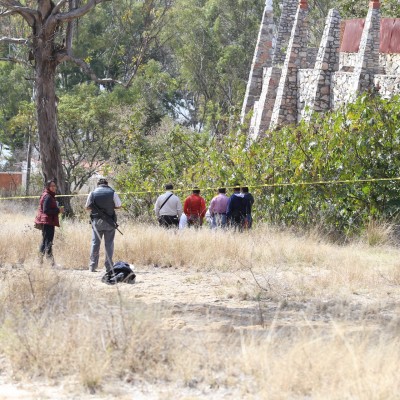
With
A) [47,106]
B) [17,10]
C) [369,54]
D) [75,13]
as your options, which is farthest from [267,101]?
[17,10]

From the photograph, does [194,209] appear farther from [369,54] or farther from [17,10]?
[369,54]

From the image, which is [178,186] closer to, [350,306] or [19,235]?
[19,235]

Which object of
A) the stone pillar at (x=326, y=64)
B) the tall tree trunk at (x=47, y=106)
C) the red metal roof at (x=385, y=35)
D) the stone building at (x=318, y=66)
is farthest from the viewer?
the red metal roof at (x=385, y=35)

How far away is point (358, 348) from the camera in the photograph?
26.0ft

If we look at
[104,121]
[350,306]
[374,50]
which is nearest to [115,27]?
[104,121]

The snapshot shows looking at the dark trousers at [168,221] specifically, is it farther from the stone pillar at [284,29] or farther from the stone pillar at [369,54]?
the stone pillar at [284,29]

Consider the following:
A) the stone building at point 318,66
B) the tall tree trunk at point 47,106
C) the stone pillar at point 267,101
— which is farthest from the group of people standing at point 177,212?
the stone pillar at point 267,101

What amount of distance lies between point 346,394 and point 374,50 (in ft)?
76.6

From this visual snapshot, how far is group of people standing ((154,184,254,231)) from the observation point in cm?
2005

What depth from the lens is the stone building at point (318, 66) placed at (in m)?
29.3

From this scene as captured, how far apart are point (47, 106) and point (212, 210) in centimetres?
617

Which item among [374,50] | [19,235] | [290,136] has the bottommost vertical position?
[19,235]

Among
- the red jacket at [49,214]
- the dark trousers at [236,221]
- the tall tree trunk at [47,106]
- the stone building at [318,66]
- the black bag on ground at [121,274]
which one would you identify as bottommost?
the black bag on ground at [121,274]

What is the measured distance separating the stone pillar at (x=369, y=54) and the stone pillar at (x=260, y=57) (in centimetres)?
882
